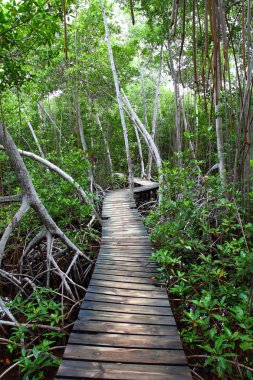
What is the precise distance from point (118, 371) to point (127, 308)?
0.68m

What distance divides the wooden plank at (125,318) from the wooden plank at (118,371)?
44 cm

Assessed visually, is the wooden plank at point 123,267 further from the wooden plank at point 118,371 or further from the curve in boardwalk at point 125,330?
the wooden plank at point 118,371

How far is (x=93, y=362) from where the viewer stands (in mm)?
1514

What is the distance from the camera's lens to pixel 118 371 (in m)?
1.45

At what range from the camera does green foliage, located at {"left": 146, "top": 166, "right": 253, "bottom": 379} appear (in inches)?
64.1

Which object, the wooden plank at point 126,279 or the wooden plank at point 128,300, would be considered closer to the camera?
the wooden plank at point 128,300

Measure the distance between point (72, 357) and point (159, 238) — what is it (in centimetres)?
221

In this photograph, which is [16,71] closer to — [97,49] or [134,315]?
[134,315]

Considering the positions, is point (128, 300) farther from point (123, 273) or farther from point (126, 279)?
point (123, 273)

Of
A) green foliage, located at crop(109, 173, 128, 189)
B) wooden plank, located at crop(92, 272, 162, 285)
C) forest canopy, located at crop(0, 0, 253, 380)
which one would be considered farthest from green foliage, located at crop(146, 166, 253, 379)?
green foliage, located at crop(109, 173, 128, 189)

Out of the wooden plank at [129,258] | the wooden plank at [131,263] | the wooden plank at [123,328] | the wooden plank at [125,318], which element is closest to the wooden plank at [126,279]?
the wooden plank at [131,263]

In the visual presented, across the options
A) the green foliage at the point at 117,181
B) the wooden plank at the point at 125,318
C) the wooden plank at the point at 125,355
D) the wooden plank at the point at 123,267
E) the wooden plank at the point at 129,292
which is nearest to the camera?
the wooden plank at the point at 125,355

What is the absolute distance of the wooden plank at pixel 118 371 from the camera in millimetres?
1403

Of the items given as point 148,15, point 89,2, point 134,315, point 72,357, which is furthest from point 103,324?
point 89,2
